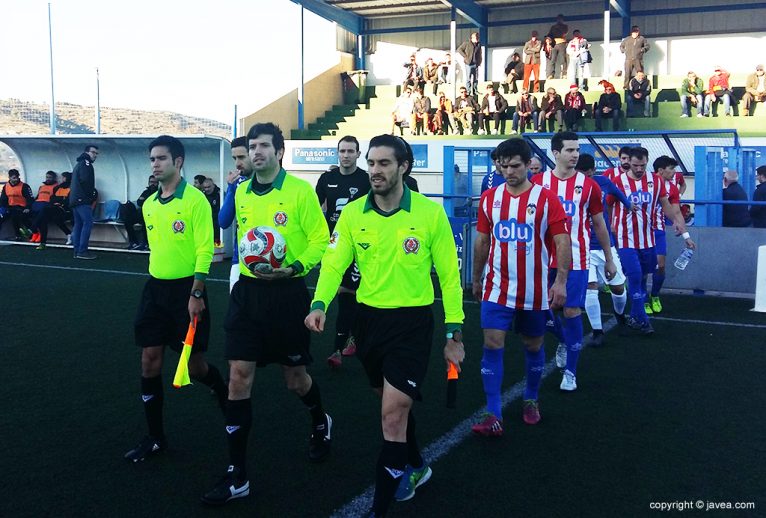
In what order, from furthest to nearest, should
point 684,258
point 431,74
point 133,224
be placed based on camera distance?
point 431,74
point 133,224
point 684,258

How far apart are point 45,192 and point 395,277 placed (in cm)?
1616

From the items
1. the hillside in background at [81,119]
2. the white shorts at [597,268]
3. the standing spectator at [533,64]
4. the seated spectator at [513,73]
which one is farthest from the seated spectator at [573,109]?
the hillside in background at [81,119]

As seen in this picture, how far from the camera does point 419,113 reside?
24.1 metres

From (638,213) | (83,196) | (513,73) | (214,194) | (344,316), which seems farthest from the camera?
(513,73)

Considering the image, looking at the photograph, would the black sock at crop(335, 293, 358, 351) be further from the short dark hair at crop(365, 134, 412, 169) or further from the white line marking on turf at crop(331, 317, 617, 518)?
the short dark hair at crop(365, 134, 412, 169)

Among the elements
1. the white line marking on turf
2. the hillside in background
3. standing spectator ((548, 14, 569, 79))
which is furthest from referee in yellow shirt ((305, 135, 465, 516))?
the hillside in background

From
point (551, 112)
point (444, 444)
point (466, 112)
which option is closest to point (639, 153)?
point (444, 444)

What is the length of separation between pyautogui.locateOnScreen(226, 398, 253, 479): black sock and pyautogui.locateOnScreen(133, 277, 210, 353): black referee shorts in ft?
2.38

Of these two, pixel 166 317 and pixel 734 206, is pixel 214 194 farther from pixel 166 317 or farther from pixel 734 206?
pixel 166 317

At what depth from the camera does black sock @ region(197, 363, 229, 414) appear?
5016mm

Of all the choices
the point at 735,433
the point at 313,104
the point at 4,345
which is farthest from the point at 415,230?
the point at 313,104

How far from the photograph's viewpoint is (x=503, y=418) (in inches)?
222

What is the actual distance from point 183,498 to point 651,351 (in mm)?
5174

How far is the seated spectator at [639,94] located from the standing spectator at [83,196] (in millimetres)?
14048
